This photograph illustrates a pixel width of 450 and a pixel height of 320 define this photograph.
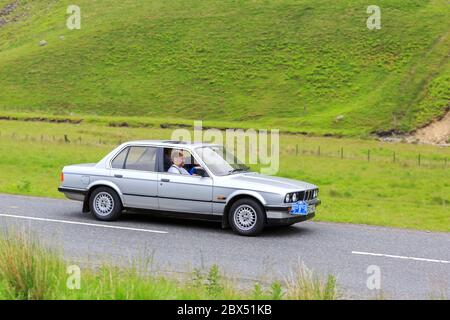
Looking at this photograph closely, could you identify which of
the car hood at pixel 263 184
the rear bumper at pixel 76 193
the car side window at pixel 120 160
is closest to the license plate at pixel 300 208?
the car hood at pixel 263 184

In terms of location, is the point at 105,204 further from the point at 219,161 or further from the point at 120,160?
the point at 219,161

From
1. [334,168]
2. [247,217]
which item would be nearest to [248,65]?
[334,168]

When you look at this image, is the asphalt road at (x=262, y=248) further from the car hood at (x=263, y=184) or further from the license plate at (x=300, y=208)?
the car hood at (x=263, y=184)

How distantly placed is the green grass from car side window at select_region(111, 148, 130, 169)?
4.39m

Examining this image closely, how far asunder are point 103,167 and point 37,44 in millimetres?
69132

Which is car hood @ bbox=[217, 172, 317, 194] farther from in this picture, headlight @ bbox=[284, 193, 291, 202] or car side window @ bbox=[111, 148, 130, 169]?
car side window @ bbox=[111, 148, 130, 169]

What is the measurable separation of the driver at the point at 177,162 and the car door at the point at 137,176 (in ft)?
1.11

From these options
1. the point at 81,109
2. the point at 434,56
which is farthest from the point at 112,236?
the point at 434,56

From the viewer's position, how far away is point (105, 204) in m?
12.9

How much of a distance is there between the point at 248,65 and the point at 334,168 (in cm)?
3904

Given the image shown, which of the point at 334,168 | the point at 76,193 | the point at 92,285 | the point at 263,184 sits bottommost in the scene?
the point at 92,285

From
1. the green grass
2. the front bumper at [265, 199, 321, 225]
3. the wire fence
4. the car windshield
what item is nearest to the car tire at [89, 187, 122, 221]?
the car windshield
